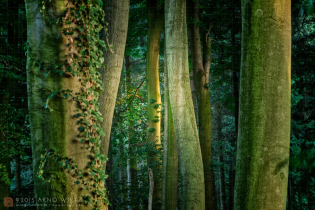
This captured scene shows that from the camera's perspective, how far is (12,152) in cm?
680

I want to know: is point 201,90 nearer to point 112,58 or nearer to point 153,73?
point 153,73

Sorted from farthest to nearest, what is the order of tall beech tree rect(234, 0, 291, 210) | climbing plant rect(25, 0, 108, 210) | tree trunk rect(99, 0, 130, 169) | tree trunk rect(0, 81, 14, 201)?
1. tree trunk rect(0, 81, 14, 201)
2. tree trunk rect(99, 0, 130, 169)
3. tall beech tree rect(234, 0, 291, 210)
4. climbing plant rect(25, 0, 108, 210)

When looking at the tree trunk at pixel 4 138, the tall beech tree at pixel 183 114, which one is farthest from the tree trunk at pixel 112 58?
the tree trunk at pixel 4 138

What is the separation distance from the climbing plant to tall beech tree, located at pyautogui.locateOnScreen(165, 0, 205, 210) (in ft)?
10.3

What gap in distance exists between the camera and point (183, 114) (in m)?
6.57

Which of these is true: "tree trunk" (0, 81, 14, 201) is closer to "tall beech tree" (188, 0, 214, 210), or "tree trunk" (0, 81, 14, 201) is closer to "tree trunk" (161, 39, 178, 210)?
"tree trunk" (161, 39, 178, 210)

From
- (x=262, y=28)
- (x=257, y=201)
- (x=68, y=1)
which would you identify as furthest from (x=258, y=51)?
(x=68, y=1)

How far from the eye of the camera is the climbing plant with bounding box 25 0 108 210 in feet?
10.7

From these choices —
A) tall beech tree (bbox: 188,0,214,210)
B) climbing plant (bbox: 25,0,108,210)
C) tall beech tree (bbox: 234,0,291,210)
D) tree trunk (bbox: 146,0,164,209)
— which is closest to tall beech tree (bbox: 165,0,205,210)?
tall beech tree (bbox: 234,0,291,210)

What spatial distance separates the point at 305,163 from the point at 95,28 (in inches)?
121

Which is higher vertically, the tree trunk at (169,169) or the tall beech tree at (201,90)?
the tall beech tree at (201,90)

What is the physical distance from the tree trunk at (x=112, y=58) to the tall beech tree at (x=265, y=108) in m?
2.39

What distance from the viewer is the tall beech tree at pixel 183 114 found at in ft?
21.1

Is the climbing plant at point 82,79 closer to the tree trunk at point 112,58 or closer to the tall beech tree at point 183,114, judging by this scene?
the tree trunk at point 112,58
